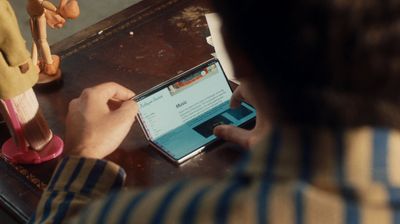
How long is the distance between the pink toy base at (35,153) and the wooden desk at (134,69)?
0.03ft

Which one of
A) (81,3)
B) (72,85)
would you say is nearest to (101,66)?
(72,85)

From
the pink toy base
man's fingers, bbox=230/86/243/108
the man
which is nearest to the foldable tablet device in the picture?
man's fingers, bbox=230/86/243/108

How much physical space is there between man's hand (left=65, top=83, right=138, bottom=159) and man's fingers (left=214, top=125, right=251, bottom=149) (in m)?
0.13

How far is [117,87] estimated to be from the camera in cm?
107

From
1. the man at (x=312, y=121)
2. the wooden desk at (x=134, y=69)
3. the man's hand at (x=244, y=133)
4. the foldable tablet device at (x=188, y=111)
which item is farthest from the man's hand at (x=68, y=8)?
the man at (x=312, y=121)

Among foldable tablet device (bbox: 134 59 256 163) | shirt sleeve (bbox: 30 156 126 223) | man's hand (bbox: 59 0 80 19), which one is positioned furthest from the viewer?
man's hand (bbox: 59 0 80 19)

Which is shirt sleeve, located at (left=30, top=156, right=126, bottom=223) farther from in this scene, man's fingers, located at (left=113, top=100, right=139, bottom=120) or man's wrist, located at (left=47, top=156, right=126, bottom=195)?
man's fingers, located at (left=113, top=100, right=139, bottom=120)

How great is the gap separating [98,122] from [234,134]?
0.21m

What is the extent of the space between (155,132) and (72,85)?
0.24 metres

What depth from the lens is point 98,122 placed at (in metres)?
1.01

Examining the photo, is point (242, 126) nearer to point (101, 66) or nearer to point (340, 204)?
point (101, 66)

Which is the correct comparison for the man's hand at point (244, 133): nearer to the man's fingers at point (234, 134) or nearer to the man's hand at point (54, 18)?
the man's fingers at point (234, 134)

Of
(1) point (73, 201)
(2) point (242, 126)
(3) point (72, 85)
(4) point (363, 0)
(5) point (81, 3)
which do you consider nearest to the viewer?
(4) point (363, 0)

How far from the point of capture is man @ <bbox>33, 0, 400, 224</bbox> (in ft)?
1.62
